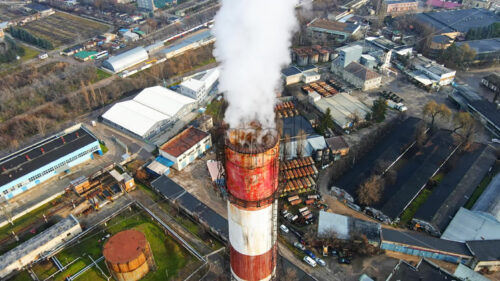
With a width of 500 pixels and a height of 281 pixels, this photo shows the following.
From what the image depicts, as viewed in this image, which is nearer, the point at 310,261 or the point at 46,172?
the point at 310,261

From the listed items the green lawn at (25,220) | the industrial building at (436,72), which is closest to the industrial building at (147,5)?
the industrial building at (436,72)

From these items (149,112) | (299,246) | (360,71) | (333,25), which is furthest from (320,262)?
(333,25)

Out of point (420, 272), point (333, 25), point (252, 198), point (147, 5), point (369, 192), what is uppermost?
point (252, 198)

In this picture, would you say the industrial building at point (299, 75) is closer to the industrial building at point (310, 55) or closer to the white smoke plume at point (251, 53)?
the industrial building at point (310, 55)

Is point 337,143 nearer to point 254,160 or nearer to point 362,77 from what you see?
point 362,77

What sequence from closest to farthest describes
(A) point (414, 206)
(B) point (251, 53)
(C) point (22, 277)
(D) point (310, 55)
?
1. (B) point (251, 53)
2. (C) point (22, 277)
3. (A) point (414, 206)
4. (D) point (310, 55)

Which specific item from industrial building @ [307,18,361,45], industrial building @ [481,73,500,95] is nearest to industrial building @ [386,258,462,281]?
industrial building @ [481,73,500,95]
